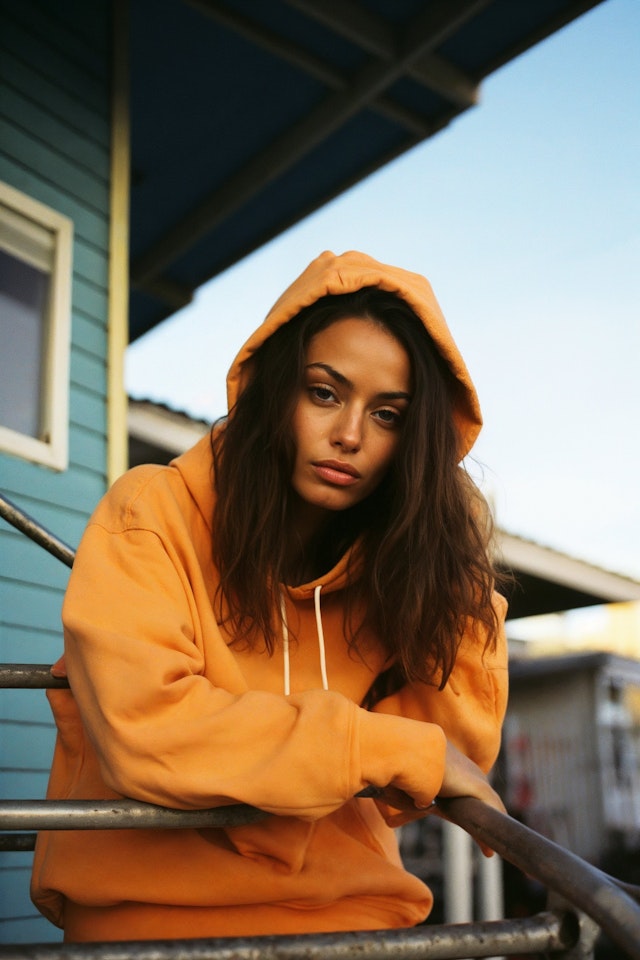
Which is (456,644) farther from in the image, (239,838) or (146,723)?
(146,723)

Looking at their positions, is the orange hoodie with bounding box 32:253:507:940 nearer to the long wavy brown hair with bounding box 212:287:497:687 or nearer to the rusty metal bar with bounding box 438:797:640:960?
the long wavy brown hair with bounding box 212:287:497:687

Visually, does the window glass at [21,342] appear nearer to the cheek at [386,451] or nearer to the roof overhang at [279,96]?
the roof overhang at [279,96]

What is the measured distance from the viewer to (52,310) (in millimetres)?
4113

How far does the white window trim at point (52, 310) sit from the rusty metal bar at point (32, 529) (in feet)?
4.88

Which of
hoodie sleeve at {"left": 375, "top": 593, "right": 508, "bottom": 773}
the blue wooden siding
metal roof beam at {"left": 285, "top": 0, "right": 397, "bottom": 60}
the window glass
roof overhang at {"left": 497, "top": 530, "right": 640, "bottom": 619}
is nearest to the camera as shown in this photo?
hoodie sleeve at {"left": 375, "top": 593, "right": 508, "bottom": 773}

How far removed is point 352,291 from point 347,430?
291 mm

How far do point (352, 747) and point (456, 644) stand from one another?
523mm

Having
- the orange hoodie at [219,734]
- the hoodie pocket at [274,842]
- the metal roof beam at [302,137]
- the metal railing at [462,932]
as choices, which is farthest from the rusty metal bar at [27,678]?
the metal roof beam at [302,137]

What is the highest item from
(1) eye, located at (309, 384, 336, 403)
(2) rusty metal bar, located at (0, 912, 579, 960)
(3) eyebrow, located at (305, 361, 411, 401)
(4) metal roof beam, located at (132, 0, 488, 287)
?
(4) metal roof beam, located at (132, 0, 488, 287)

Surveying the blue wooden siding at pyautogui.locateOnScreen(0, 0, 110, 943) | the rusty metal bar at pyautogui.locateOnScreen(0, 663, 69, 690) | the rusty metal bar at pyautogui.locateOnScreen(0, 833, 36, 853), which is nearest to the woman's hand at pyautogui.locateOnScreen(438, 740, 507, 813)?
the rusty metal bar at pyautogui.locateOnScreen(0, 663, 69, 690)

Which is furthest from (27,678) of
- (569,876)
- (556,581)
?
(556,581)

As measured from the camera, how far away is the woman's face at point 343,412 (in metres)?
1.77

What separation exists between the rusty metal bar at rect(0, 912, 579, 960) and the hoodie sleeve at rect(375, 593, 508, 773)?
2.28ft

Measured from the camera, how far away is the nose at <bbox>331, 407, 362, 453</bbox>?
→ 1757 millimetres
